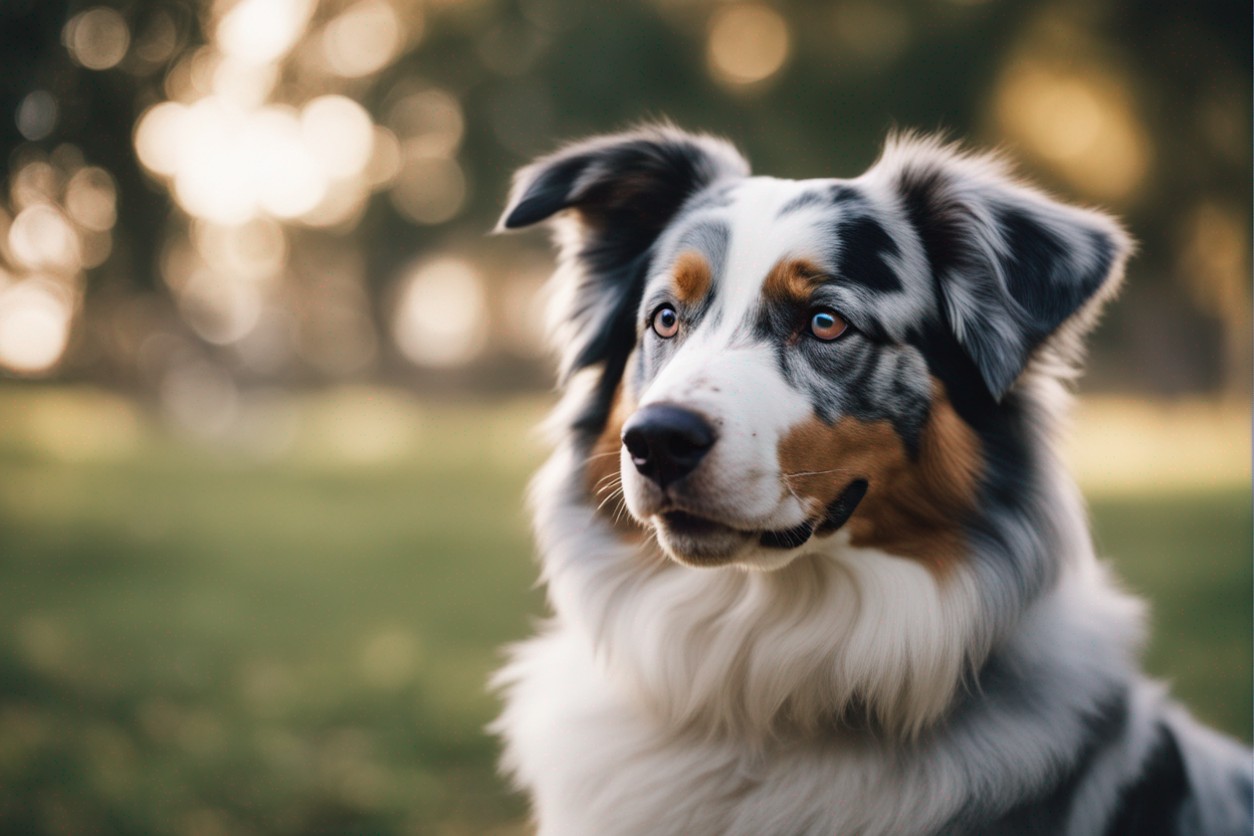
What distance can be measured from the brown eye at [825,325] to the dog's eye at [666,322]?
15.6 inches

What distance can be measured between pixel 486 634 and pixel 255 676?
1575mm

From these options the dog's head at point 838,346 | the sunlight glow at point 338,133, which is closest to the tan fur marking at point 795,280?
the dog's head at point 838,346

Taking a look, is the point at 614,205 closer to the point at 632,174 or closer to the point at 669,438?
the point at 632,174

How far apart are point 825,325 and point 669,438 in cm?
68

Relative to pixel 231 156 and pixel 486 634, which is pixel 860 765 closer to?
pixel 486 634

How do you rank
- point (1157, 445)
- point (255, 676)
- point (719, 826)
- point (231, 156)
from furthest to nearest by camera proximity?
point (1157, 445) < point (231, 156) < point (255, 676) < point (719, 826)

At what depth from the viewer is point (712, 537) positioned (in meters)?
2.43

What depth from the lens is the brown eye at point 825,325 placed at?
2682mm

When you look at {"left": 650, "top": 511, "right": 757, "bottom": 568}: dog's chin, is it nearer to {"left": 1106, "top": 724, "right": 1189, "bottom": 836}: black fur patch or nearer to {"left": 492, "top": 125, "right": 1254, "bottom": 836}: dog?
{"left": 492, "top": 125, "right": 1254, "bottom": 836}: dog

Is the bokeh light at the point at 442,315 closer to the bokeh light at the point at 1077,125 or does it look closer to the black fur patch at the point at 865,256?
the bokeh light at the point at 1077,125

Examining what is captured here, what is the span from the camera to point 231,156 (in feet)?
29.3

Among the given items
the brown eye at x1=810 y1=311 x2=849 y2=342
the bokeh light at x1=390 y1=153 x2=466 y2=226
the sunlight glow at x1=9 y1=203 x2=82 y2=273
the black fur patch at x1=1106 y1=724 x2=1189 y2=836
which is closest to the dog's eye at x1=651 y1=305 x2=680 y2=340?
the brown eye at x1=810 y1=311 x2=849 y2=342

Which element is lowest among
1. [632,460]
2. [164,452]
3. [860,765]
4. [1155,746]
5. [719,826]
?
[164,452]

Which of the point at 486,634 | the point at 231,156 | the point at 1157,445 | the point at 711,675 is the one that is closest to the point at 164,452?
the point at 231,156
